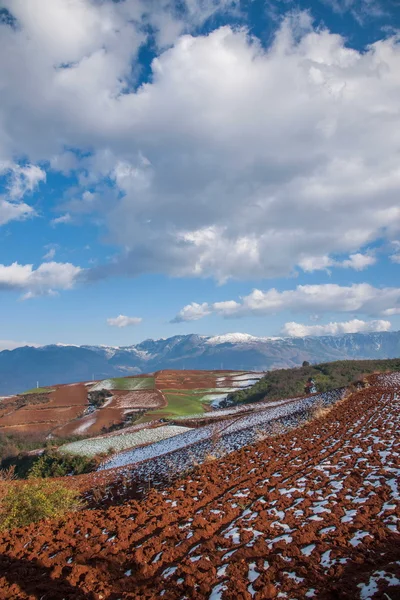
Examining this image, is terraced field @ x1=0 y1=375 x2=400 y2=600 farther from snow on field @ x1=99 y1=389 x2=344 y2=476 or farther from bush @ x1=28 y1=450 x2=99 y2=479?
bush @ x1=28 y1=450 x2=99 y2=479

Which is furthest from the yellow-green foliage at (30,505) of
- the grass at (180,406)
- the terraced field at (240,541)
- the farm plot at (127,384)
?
the farm plot at (127,384)

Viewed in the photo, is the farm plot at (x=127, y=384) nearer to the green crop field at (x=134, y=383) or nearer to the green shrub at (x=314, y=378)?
the green crop field at (x=134, y=383)

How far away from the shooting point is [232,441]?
2194 cm

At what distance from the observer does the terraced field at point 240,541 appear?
221 inches

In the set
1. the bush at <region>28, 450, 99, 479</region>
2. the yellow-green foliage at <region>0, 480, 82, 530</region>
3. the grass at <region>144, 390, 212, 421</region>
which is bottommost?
the grass at <region>144, 390, 212, 421</region>

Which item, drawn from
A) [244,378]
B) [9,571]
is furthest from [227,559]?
[244,378]

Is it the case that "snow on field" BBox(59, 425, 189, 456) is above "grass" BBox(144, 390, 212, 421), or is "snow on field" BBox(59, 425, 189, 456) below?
above

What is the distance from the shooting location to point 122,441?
1302 inches

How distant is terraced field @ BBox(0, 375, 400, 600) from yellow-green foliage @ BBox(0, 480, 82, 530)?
37.5 inches

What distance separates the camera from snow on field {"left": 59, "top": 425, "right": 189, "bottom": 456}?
3075 cm

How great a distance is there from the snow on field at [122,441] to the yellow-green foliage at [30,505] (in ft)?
62.6

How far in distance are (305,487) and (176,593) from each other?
17.4 feet

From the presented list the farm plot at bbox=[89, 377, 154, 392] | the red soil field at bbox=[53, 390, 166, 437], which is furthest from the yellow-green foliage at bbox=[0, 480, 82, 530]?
the farm plot at bbox=[89, 377, 154, 392]

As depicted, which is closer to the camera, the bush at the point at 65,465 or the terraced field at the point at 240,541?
the terraced field at the point at 240,541
